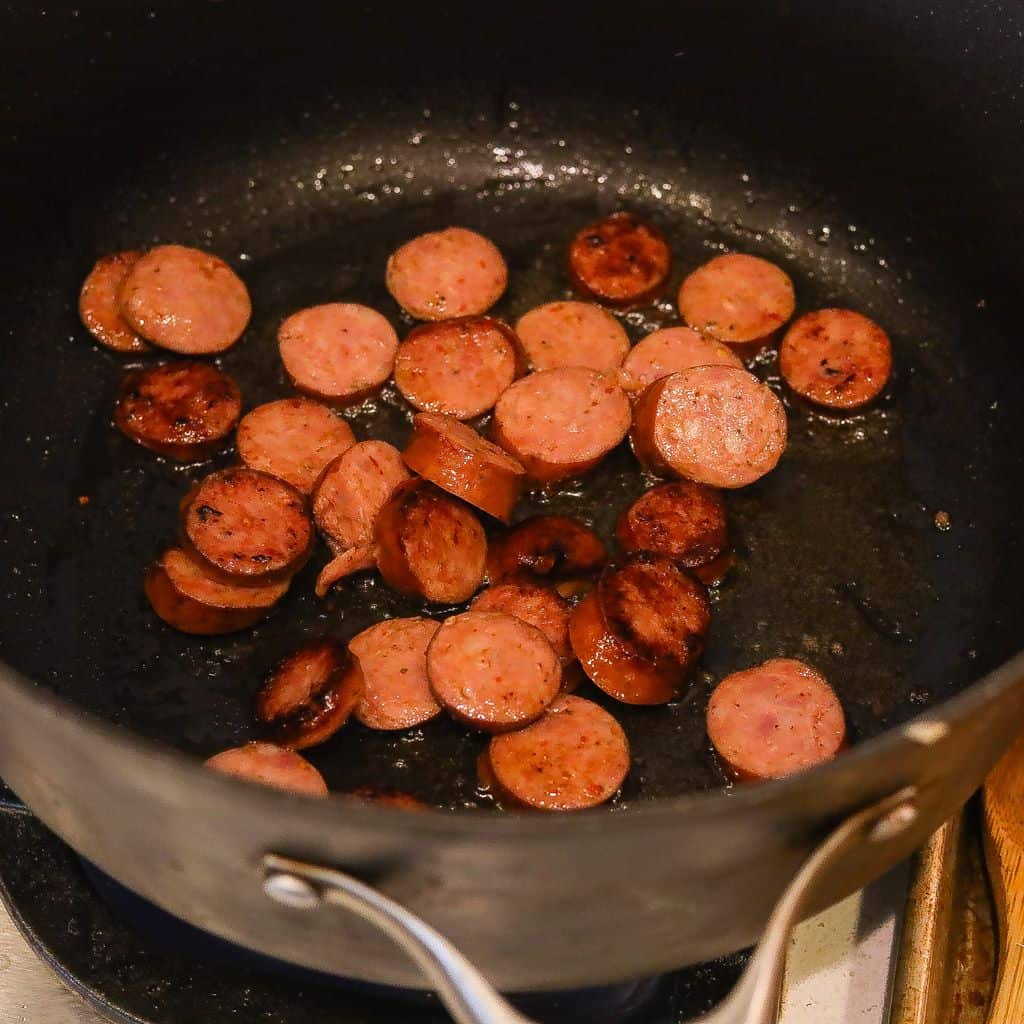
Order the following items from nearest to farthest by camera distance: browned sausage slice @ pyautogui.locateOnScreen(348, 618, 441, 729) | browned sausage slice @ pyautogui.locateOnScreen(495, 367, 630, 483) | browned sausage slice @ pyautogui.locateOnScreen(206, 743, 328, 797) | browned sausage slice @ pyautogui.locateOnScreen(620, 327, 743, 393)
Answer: browned sausage slice @ pyautogui.locateOnScreen(206, 743, 328, 797)
browned sausage slice @ pyautogui.locateOnScreen(348, 618, 441, 729)
browned sausage slice @ pyautogui.locateOnScreen(495, 367, 630, 483)
browned sausage slice @ pyautogui.locateOnScreen(620, 327, 743, 393)

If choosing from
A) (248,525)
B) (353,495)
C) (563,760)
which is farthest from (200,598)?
(563,760)

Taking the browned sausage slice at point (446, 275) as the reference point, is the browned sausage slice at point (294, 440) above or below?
below

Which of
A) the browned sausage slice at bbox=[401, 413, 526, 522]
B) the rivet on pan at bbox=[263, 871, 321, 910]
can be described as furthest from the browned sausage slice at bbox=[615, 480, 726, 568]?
the rivet on pan at bbox=[263, 871, 321, 910]

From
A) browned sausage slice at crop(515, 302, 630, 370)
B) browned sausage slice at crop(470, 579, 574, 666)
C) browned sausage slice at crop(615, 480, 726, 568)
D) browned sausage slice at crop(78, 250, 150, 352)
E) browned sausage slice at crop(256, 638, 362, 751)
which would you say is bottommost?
browned sausage slice at crop(256, 638, 362, 751)

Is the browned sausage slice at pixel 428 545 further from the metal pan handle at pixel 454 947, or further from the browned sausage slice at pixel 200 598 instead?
the metal pan handle at pixel 454 947

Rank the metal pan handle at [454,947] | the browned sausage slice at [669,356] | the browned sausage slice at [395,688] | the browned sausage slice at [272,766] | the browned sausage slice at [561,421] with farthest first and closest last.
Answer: the browned sausage slice at [669,356], the browned sausage slice at [561,421], the browned sausage slice at [395,688], the browned sausage slice at [272,766], the metal pan handle at [454,947]

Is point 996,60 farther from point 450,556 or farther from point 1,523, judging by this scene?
point 1,523

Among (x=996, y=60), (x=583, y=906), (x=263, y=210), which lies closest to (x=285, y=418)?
(x=263, y=210)

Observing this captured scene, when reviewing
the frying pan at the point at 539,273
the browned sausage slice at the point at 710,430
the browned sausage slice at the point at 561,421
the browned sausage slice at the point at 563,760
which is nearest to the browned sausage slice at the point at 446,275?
the frying pan at the point at 539,273

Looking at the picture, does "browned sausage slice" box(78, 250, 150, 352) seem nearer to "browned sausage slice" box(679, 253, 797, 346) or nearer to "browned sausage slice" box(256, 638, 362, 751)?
"browned sausage slice" box(256, 638, 362, 751)
